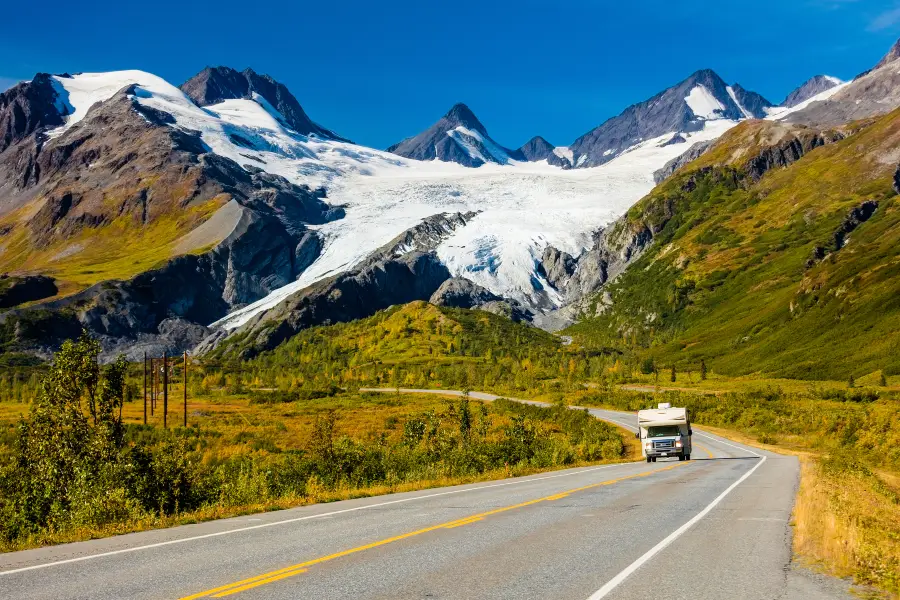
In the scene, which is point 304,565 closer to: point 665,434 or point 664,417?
point 665,434

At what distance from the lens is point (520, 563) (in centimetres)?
1211

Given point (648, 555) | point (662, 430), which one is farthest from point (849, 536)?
point (662, 430)

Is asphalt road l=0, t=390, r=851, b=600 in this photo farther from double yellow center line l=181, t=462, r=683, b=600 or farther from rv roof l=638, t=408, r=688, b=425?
rv roof l=638, t=408, r=688, b=425

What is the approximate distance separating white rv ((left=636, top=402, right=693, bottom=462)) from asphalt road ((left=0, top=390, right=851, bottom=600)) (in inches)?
907

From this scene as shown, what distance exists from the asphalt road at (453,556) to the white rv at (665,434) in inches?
907

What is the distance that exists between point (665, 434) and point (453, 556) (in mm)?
34747

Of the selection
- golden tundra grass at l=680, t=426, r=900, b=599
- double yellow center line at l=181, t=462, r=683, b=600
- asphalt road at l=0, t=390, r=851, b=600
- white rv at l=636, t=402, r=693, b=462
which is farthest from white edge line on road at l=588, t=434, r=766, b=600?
white rv at l=636, t=402, r=693, b=462

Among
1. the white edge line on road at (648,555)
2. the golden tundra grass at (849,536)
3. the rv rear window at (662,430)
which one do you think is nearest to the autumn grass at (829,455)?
the golden tundra grass at (849,536)

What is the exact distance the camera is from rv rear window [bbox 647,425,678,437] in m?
44.4

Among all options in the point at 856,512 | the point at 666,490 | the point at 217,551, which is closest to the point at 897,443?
the point at 666,490

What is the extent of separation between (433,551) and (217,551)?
3.90 m

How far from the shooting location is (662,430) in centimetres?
4484

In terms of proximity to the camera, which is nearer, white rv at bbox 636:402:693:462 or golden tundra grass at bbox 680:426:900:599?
golden tundra grass at bbox 680:426:900:599

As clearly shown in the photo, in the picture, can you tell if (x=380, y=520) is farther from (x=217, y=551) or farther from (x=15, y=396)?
(x=15, y=396)
